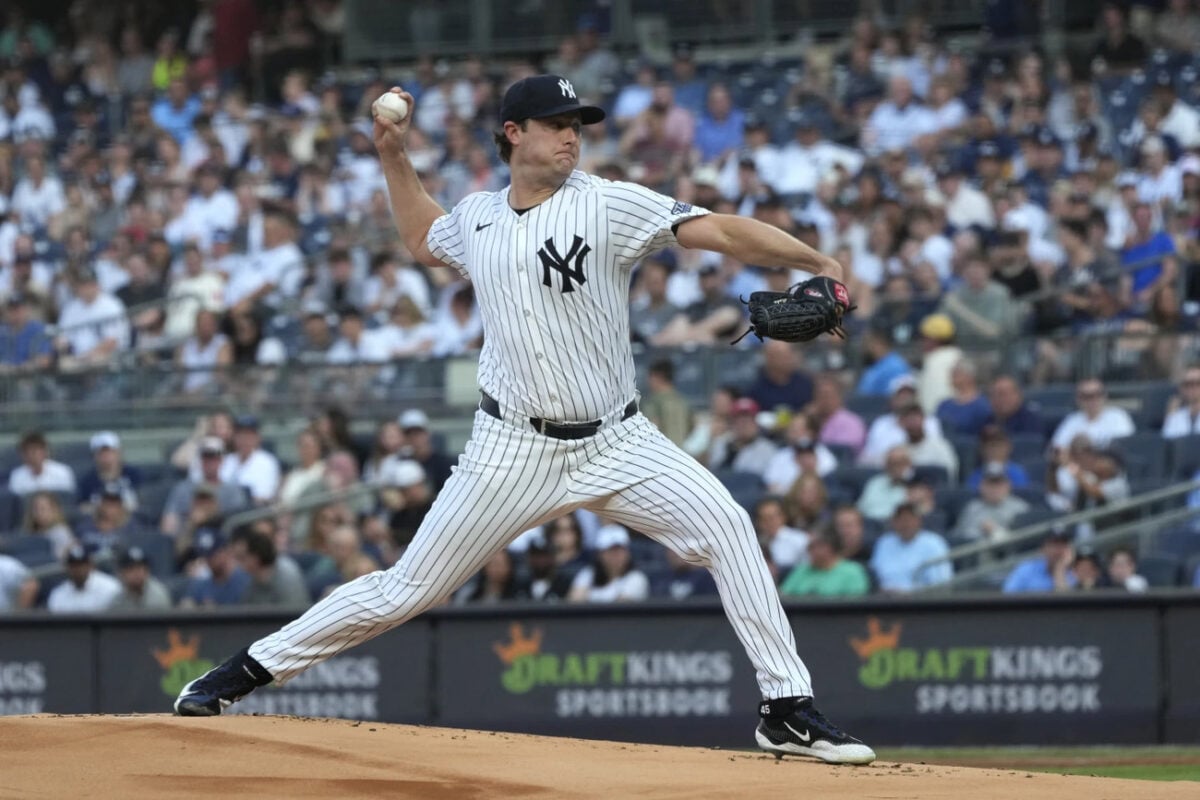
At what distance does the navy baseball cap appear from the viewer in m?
5.83

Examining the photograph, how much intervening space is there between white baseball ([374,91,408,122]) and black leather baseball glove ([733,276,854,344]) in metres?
1.31

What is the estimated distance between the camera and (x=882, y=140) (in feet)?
50.2

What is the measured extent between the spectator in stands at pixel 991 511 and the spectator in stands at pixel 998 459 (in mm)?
120

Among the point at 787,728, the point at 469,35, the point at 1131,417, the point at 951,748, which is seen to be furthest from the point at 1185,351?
the point at 469,35

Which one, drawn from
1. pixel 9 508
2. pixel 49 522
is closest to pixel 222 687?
pixel 49 522

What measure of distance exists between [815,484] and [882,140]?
496 centimetres

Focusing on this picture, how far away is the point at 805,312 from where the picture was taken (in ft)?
18.1

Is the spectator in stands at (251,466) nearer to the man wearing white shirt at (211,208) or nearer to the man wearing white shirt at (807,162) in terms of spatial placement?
the man wearing white shirt at (211,208)

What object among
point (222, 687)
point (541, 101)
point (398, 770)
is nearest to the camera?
point (398, 770)

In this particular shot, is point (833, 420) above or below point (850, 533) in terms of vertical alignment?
above

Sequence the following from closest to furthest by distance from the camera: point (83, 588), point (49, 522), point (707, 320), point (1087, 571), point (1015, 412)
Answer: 1. point (1087, 571)
2. point (83, 588)
3. point (1015, 412)
4. point (49, 522)
5. point (707, 320)

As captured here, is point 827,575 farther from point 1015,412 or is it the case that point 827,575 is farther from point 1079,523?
point 1015,412

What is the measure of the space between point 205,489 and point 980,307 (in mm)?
4886

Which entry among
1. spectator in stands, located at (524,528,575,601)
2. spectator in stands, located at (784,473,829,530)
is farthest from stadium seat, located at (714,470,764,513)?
spectator in stands, located at (524,528,575,601)
